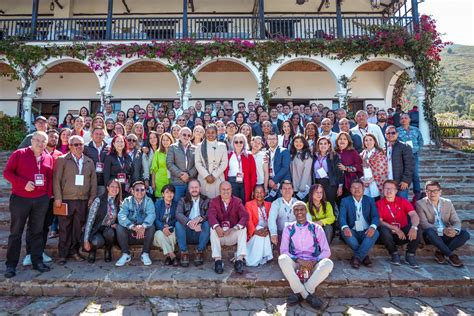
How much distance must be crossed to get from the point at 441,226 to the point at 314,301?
238 cm

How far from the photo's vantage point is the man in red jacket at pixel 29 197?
156 inches

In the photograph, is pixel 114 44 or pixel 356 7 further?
pixel 356 7

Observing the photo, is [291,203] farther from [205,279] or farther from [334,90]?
[334,90]

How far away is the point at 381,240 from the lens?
4.59m

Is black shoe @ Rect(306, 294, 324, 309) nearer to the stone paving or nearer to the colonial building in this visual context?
the stone paving

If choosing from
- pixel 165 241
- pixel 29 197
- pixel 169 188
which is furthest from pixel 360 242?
pixel 29 197

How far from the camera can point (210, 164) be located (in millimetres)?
4918

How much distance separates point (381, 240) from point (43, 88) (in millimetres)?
14559

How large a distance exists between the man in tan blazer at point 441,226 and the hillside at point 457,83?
147 feet

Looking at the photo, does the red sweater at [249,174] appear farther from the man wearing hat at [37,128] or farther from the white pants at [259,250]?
the man wearing hat at [37,128]

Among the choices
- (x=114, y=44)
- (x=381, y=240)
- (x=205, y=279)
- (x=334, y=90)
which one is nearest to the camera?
(x=205, y=279)

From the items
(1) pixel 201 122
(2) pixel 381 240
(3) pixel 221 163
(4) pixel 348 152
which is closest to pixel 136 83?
(1) pixel 201 122

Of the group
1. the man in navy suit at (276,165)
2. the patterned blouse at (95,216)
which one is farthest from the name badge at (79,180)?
the man in navy suit at (276,165)

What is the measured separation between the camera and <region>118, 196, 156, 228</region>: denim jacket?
448cm
